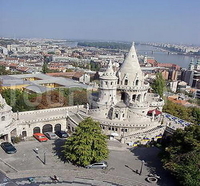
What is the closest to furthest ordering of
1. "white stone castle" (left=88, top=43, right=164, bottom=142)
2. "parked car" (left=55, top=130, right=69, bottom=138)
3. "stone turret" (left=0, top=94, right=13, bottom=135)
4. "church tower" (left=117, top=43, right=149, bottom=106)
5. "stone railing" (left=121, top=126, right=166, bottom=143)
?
"stone turret" (left=0, top=94, right=13, bottom=135) < "stone railing" (left=121, top=126, right=166, bottom=143) < "parked car" (left=55, top=130, right=69, bottom=138) < "white stone castle" (left=88, top=43, right=164, bottom=142) < "church tower" (left=117, top=43, right=149, bottom=106)

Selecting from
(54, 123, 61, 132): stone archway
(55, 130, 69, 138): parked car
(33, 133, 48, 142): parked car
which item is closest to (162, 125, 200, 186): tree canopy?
(55, 130, 69, 138): parked car

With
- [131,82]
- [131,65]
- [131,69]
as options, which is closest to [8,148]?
[131,82]

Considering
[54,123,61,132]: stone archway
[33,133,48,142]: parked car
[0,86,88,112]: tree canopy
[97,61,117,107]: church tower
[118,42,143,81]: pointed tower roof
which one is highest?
[118,42,143,81]: pointed tower roof

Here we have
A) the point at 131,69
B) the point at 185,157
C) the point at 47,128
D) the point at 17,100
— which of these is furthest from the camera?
the point at 17,100

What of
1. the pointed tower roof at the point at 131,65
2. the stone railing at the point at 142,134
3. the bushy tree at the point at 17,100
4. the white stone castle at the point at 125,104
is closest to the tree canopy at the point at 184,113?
the white stone castle at the point at 125,104

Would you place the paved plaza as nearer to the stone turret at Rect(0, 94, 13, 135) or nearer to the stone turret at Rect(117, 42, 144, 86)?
the stone turret at Rect(0, 94, 13, 135)

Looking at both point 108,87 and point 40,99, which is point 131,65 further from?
point 40,99

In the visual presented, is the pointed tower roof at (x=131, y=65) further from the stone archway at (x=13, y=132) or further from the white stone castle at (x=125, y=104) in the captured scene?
the stone archway at (x=13, y=132)
